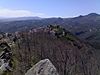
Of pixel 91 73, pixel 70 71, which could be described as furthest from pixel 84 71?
pixel 70 71

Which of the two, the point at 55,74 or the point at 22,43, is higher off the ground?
the point at 55,74

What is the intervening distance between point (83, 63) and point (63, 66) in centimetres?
1479

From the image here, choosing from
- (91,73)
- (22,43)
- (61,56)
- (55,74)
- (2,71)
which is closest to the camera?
(55,74)

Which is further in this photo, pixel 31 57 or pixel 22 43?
pixel 22 43

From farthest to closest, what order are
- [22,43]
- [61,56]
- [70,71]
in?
[22,43]
[61,56]
[70,71]

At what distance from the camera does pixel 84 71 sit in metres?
74.1

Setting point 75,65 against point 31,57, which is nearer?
point 31,57

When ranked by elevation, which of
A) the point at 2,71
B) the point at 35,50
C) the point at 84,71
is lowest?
the point at 84,71

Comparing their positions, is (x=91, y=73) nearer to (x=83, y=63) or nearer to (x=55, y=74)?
(x=83, y=63)

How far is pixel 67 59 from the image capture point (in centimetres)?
7662

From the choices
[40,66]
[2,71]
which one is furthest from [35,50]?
[40,66]

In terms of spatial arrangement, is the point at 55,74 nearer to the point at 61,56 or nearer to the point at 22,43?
the point at 61,56

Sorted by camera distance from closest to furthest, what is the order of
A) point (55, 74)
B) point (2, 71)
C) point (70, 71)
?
point (55, 74), point (2, 71), point (70, 71)

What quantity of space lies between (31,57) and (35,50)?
10.2m
